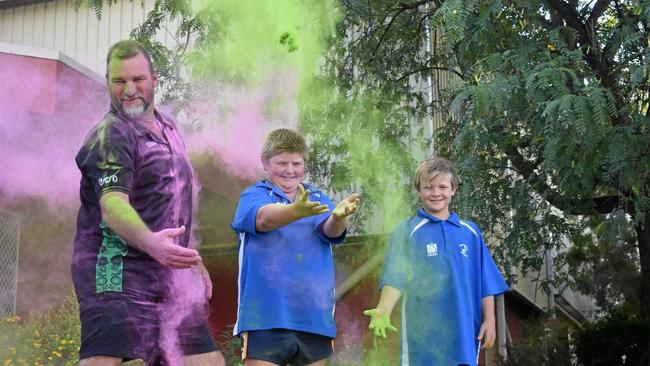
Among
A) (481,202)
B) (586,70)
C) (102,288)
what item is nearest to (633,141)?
(586,70)

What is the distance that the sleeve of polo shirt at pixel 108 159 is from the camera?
329cm

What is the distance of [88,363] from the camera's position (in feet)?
10.7

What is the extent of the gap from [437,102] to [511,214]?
1.42 meters

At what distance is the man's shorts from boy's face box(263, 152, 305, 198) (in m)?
0.74

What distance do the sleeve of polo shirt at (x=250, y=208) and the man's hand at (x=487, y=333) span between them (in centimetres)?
127

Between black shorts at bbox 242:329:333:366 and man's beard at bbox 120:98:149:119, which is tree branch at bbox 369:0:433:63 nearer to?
black shorts at bbox 242:329:333:366

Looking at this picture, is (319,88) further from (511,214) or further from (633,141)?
(511,214)

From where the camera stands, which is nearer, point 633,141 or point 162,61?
point 162,61

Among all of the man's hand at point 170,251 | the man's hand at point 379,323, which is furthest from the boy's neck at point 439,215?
the man's hand at point 170,251

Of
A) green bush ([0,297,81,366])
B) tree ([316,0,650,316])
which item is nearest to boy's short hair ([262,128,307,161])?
tree ([316,0,650,316])

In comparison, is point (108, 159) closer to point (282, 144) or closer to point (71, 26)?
point (282, 144)

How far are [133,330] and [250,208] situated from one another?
77 centimetres

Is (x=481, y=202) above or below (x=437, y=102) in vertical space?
below

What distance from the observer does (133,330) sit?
3334mm
